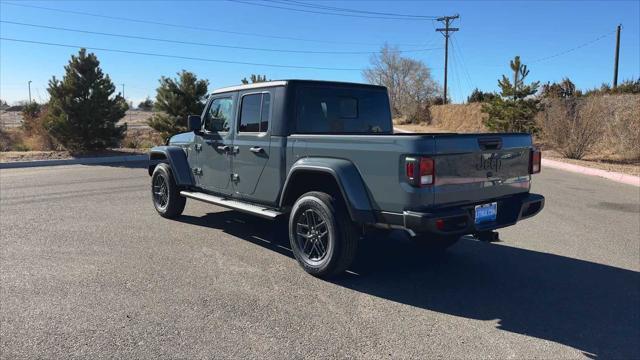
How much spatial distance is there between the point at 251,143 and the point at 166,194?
2552mm

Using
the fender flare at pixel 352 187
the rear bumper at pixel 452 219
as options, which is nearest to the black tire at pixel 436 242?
the rear bumper at pixel 452 219

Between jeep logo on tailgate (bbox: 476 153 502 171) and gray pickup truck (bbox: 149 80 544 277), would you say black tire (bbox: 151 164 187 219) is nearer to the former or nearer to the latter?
gray pickup truck (bbox: 149 80 544 277)

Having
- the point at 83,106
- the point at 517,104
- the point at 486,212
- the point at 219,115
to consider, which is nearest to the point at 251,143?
the point at 219,115

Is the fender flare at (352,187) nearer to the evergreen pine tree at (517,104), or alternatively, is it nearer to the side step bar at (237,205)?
the side step bar at (237,205)

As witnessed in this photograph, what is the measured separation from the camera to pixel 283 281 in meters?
4.89

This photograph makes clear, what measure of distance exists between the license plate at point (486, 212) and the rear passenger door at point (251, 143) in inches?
85.8

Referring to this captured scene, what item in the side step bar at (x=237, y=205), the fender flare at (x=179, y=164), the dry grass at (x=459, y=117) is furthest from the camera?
the dry grass at (x=459, y=117)

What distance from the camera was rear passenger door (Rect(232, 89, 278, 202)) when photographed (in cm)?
567

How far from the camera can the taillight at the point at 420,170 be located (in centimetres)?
408

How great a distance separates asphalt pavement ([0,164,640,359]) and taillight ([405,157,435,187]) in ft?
3.63

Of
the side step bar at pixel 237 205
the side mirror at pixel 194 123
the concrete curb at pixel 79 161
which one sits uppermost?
the side mirror at pixel 194 123

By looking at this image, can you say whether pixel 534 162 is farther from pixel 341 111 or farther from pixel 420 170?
pixel 341 111

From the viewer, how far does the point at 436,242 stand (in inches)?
237

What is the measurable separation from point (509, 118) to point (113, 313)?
24094 mm
